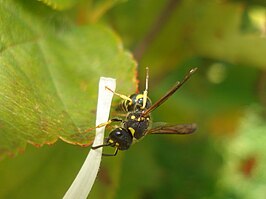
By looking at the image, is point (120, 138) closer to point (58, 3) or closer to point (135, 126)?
point (135, 126)

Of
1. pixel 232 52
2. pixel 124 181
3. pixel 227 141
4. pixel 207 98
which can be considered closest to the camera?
pixel 232 52

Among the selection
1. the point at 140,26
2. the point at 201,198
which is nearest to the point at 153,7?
the point at 140,26

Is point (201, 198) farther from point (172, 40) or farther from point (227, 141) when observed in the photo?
point (172, 40)

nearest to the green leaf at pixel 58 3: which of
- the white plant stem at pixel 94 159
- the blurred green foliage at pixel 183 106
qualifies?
the blurred green foliage at pixel 183 106

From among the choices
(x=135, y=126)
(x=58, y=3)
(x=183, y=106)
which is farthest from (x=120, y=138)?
(x=183, y=106)

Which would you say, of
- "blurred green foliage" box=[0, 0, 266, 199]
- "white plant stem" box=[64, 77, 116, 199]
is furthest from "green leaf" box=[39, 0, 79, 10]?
"white plant stem" box=[64, 77, 116, 199]

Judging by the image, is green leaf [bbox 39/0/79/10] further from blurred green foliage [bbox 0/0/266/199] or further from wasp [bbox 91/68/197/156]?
wasp [bbox 91/68/197/156]

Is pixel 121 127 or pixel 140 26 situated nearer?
pixel 121 127
